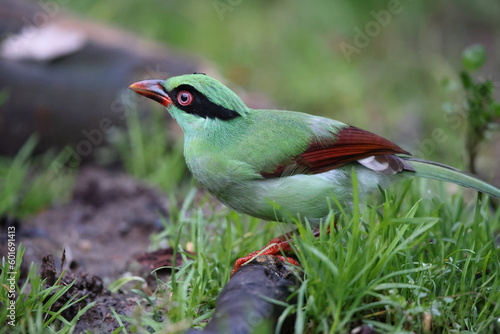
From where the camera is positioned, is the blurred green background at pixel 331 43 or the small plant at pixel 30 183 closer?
the small plant at pixel 30 183

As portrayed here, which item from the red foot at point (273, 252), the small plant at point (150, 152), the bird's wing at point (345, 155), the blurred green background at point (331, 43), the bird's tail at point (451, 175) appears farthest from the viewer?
the blurred green background at point (331, 43)

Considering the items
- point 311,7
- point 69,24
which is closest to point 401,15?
point 311,7

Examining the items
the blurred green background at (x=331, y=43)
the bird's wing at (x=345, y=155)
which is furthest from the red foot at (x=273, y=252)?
the blurred green background at (x=331, y=43)

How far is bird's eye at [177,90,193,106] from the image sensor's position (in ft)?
11.8

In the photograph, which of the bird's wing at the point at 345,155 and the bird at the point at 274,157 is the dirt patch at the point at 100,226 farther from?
the bird's wing at the point at 345,155

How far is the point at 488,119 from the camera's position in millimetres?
4402

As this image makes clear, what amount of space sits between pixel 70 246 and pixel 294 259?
2154 millimetres

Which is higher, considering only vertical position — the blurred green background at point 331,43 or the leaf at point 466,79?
the blurred green background at point 331,43

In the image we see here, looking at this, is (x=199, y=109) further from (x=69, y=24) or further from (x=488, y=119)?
(x=69, y=24)

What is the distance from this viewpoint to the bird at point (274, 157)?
338 centimetres

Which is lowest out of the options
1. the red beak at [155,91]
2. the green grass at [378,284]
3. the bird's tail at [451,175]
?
the green grass at [378,284]

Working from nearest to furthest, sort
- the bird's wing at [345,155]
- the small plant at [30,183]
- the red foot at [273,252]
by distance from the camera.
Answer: the red foot at [273,252]
the bird's wing at [345,155]
the small plant at [30,183]

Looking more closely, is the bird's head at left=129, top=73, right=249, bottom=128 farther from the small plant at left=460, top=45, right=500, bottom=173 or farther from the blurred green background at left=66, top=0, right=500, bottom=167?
the blurred green background at left=66, top=0, right=500, bottom=167

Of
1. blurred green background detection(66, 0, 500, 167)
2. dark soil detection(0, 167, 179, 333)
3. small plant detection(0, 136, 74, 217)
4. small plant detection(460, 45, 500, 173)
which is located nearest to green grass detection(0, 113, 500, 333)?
dark soil detection(0, 167, 179, 333)
